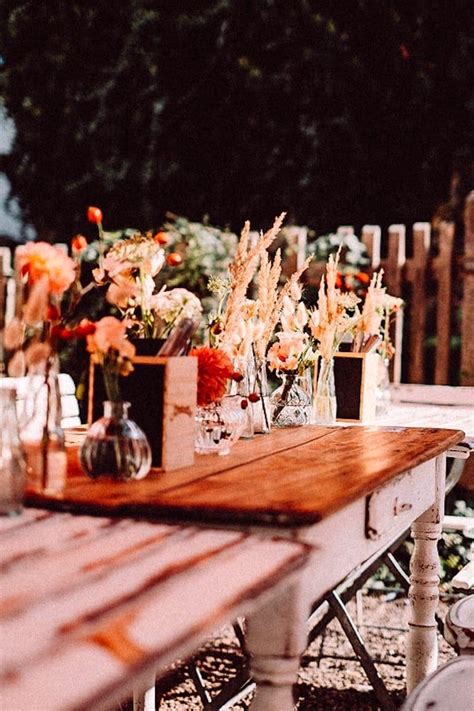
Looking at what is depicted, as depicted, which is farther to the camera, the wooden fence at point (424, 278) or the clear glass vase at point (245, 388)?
the wooden fence at point (424, 278)

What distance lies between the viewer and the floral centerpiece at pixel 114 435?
1584 mm

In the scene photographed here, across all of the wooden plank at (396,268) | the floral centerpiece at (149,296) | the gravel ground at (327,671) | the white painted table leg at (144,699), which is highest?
the wooden plank at (396,268)

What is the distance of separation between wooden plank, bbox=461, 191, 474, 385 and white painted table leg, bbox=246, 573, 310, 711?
349cm

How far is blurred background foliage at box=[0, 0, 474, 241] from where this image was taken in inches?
232

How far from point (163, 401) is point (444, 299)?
3224 millimetres

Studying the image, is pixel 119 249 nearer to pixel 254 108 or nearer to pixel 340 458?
pixel 340 458

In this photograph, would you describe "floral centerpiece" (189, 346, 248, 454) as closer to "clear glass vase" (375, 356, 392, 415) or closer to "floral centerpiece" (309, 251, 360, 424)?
"floral centerpiece" (309, 251, 360, 424)

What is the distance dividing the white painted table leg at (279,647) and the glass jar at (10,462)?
0.38 m

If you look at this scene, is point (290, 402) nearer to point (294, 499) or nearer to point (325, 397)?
point (325, 397)

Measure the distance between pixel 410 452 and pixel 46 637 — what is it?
128cm

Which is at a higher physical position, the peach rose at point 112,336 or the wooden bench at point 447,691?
the peach rose at point 112,336

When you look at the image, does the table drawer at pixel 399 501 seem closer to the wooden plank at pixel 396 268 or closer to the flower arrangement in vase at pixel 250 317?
the flower arrangement in vase at pixel 250 317

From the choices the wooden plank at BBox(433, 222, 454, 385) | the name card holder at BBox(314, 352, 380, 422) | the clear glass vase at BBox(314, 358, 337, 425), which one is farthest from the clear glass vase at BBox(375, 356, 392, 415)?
the wooden plank at BBox(433, 222, 454, 385)

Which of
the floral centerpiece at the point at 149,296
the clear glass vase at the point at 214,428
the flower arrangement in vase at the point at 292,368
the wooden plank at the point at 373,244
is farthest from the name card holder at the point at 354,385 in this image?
the wooden plank at the point at 373,244
